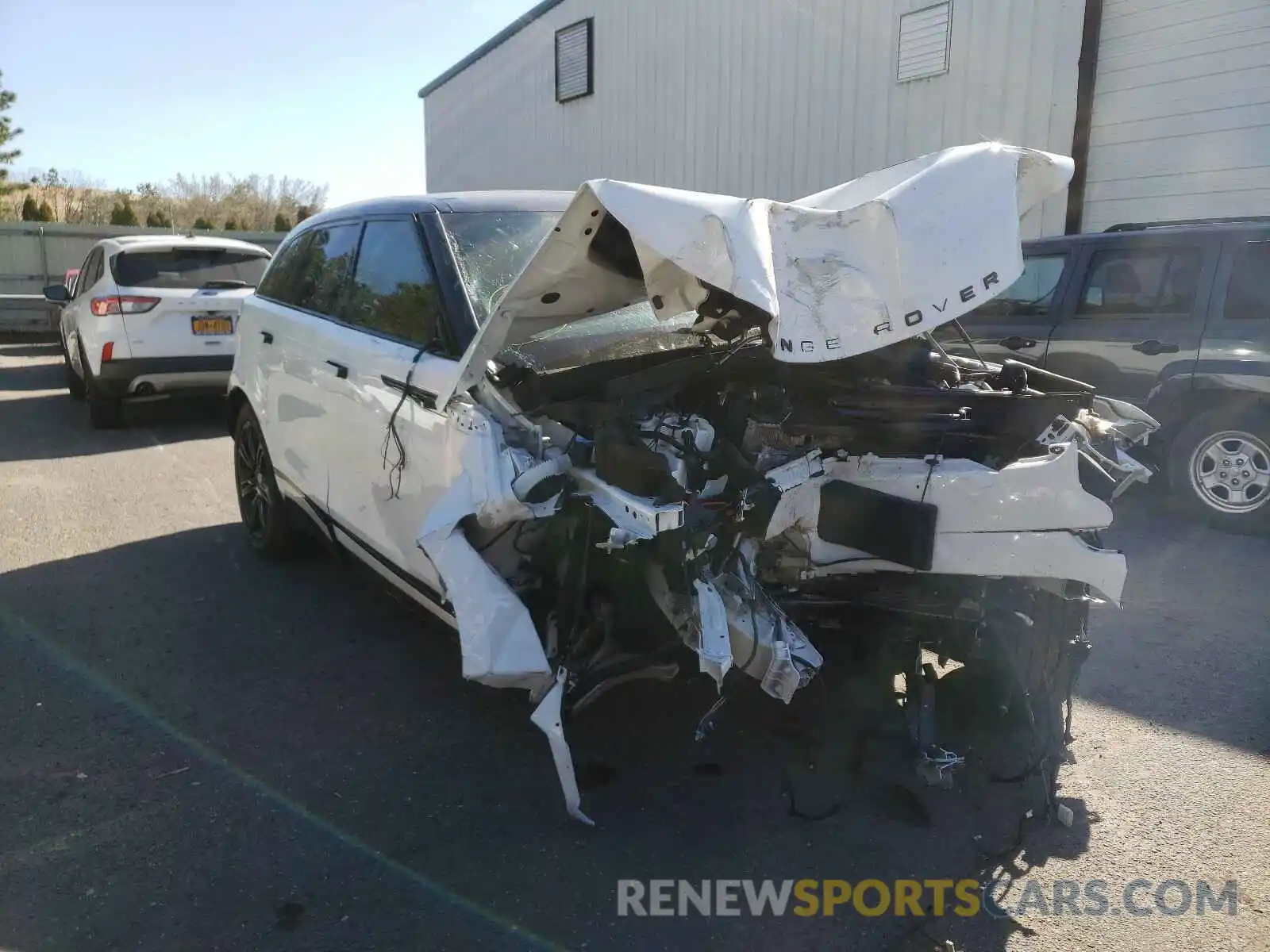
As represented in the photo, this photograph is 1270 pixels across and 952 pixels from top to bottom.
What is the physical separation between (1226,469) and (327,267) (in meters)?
5.57

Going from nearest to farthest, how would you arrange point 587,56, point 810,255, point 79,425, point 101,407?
1. point 810,255
2. point 101,407
3. point 79,425
4. point 587,56

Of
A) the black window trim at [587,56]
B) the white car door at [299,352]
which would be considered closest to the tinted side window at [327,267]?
the white car door at [299,352]

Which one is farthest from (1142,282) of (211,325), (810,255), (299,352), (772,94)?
(211,325)

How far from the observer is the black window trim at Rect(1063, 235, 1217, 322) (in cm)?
624

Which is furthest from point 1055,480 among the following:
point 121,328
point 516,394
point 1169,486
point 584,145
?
point 584,145

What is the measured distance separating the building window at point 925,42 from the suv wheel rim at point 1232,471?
5.77 m

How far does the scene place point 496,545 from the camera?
323cm

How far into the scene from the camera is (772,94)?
491 inches

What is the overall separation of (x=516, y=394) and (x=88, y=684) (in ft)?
7.66

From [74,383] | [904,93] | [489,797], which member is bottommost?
[489,797]

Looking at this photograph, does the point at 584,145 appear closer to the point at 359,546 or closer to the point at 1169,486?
the point at 1169,486

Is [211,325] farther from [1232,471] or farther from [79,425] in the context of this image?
[1232,471]

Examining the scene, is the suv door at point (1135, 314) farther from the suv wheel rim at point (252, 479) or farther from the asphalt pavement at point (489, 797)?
the suv wheel rim at point (252, 479)

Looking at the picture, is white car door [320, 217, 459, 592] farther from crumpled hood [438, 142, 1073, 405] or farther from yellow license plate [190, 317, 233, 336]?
yellow license plate [190, 317, 233, 336]
